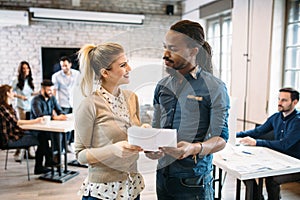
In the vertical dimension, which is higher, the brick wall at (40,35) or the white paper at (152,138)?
the brick wall at (40,35)

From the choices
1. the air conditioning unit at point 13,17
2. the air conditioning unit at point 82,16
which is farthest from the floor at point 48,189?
the air conditioning unit at point 82,16

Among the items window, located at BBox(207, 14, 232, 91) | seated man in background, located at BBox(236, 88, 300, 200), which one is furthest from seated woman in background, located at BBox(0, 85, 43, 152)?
window, located at BBox(207, 14, 232, 91)

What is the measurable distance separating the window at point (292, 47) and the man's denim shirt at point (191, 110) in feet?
10.2

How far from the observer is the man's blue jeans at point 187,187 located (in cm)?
125

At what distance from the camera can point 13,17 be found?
552cm

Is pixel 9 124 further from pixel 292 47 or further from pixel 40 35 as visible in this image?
pixel 292 47

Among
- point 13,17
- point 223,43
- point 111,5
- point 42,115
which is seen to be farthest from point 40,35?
point 223,43

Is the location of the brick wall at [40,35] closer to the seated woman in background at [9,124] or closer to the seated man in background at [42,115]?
the seated man in background at [42,115]

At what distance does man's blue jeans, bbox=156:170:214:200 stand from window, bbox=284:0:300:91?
10.1ft

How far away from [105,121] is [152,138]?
0.26 meters

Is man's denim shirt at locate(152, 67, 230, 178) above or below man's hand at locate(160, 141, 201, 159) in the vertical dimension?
above

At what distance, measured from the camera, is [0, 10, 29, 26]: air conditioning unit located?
18.0 feet

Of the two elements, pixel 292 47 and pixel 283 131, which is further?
pixel 292 47

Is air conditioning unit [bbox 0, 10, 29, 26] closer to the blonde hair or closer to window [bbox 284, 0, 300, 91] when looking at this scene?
window [bbox 284, 0, 300, 91]
